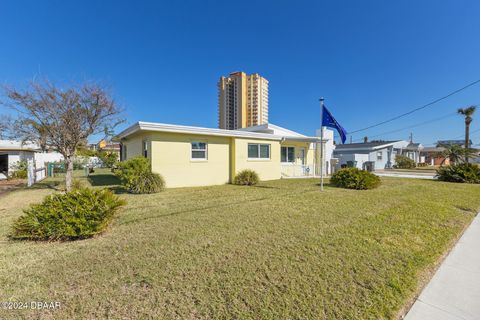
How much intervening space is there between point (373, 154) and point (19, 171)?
38.0m

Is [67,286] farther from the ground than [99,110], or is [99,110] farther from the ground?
[99,110]

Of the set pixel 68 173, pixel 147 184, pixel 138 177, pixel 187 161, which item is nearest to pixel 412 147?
pixel 187 161

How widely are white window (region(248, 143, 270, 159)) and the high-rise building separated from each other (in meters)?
16.8

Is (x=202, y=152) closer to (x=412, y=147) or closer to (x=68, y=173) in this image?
(x=68, y=173)

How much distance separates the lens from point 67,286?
2703 millimetres

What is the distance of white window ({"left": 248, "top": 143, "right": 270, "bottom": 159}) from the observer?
537 inches

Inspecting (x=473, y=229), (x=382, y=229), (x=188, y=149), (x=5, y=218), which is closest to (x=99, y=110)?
(x=188, y=149)

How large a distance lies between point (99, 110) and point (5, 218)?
564cm

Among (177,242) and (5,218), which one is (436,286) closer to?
(177,242)

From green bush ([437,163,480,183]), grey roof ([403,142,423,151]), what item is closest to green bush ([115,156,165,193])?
green bush ([437,163,480,183])

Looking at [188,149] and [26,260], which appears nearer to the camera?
[26,260]

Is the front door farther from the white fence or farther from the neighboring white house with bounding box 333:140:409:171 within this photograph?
the neighboring white house with bounding box 333:140:409:171

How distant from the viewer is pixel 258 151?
45.8ft

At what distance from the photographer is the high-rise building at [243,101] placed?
3102 centimetres
